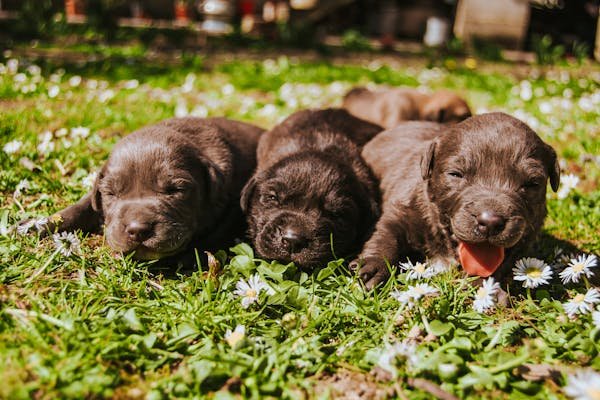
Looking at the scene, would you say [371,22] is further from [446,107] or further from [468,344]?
[468,344]

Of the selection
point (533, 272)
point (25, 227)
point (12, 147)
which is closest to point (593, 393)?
point (533, 272)

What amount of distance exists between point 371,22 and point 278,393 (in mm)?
18940

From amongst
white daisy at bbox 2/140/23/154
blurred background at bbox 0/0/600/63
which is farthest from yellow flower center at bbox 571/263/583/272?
blurred background at bbox 0/0/600/63

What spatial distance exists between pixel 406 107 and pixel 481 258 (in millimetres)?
3801

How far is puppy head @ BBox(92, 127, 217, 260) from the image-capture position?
3.71 metres

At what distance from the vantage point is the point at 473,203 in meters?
3.56

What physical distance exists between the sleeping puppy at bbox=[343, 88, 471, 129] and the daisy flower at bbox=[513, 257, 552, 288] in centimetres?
348

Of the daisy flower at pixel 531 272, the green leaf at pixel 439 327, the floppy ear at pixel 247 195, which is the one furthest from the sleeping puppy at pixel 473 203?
the floppy ear at pixel 247 195

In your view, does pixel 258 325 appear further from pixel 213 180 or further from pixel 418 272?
pixel 213 180

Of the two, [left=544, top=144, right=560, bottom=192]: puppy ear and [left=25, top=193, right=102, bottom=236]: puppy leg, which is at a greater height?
[left=544, top=144, right=560, bottom=192]: puppy ear

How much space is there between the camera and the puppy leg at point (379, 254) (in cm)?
374

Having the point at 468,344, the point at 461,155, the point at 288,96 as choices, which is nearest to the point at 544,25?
the point at 288,96

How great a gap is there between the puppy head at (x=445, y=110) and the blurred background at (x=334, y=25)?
6129 mm

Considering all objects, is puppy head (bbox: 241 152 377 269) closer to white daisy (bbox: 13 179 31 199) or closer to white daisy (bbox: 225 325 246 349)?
white daisy (bbox: 225 325 246 349)
